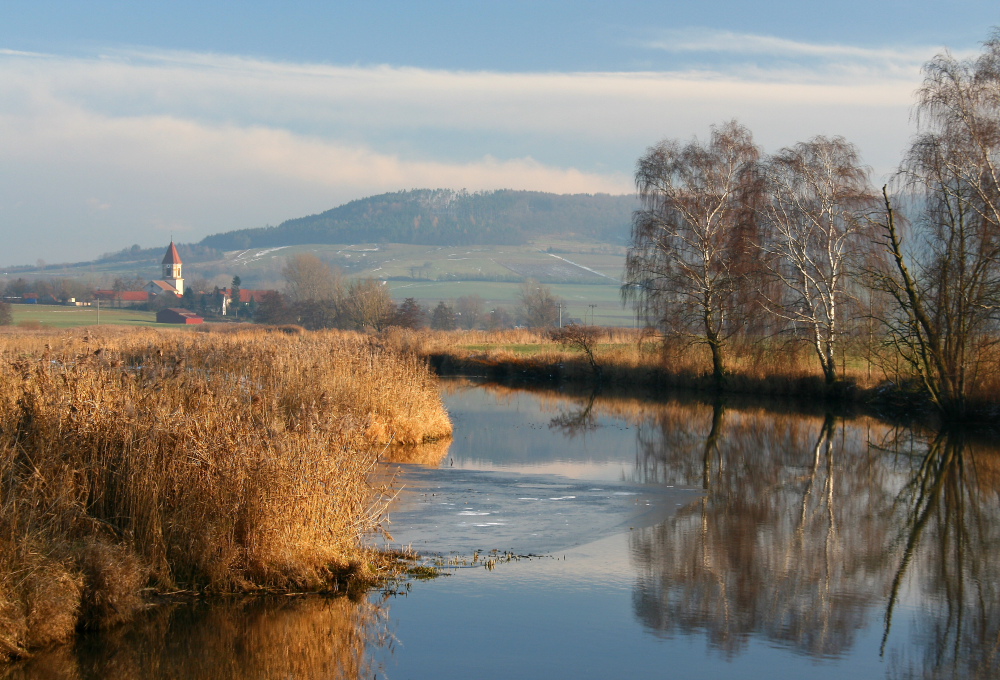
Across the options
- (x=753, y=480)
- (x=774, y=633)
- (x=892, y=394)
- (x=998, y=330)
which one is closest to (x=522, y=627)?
(x=774, y=633)

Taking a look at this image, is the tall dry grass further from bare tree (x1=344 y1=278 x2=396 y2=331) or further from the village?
the village

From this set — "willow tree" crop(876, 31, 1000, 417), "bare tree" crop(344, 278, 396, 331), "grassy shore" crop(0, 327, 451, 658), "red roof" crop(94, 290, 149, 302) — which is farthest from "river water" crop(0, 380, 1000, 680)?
"red roof" crop(94, 290, 149, 302)

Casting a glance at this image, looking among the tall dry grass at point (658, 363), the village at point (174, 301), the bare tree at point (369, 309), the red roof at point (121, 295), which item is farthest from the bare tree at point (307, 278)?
the tall dry grass at point (658, 363)

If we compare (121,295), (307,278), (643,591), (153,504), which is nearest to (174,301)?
(121,295)

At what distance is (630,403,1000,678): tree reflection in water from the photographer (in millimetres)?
8094

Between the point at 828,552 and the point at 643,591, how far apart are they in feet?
9.84

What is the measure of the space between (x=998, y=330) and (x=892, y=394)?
5.90m

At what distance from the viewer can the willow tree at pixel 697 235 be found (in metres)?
37.2

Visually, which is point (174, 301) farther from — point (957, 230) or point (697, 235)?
point (957, 230)

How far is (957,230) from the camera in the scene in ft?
80.2

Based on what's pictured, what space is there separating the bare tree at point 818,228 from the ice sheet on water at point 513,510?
20149mm

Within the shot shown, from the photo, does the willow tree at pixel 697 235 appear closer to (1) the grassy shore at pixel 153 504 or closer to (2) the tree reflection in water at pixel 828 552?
(2) the tree reflection in water at pixel 828 552

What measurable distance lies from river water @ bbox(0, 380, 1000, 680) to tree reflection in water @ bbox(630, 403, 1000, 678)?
0.11 ft

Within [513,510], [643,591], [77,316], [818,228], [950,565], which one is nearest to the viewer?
A: [643,591]
